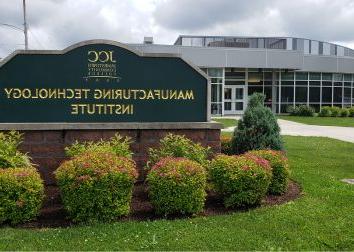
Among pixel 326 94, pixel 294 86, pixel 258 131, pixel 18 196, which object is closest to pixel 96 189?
pixel 18 196

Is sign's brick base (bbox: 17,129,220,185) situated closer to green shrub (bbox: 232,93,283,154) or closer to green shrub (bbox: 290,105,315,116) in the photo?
green shrub (bbox: 232,93,283,154)

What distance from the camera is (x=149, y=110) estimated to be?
307 inches

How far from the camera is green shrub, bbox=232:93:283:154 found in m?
8.18

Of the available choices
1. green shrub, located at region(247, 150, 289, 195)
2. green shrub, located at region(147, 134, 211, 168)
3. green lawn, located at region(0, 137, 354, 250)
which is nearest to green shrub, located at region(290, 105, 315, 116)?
green shrub, located at region(147, 134, 211, 168)

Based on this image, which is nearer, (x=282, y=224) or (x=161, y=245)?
(x=161, y=245)

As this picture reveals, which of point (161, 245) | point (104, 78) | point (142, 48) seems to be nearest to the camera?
point (161, 245)

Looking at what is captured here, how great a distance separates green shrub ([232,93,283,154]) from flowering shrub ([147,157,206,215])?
270cm

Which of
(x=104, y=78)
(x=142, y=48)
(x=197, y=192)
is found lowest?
(x=197, y=192)

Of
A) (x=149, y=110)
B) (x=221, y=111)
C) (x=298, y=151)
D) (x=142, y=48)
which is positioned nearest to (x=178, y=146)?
(x=149, y=110)

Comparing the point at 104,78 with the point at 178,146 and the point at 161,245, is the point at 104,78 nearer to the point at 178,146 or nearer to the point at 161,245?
the point at 178,146

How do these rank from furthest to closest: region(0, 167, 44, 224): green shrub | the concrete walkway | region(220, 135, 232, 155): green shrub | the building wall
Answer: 1. the building wall
2. the concrete walkway
3. region(220, 135, 232, 155): green shrub
4. region(0, 167, 44, 224): green shrub

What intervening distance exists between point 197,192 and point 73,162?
1486 mm

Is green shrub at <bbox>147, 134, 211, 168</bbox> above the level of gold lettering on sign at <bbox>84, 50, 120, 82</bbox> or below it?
below

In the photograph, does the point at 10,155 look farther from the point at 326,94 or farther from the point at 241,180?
the point at 326,94
